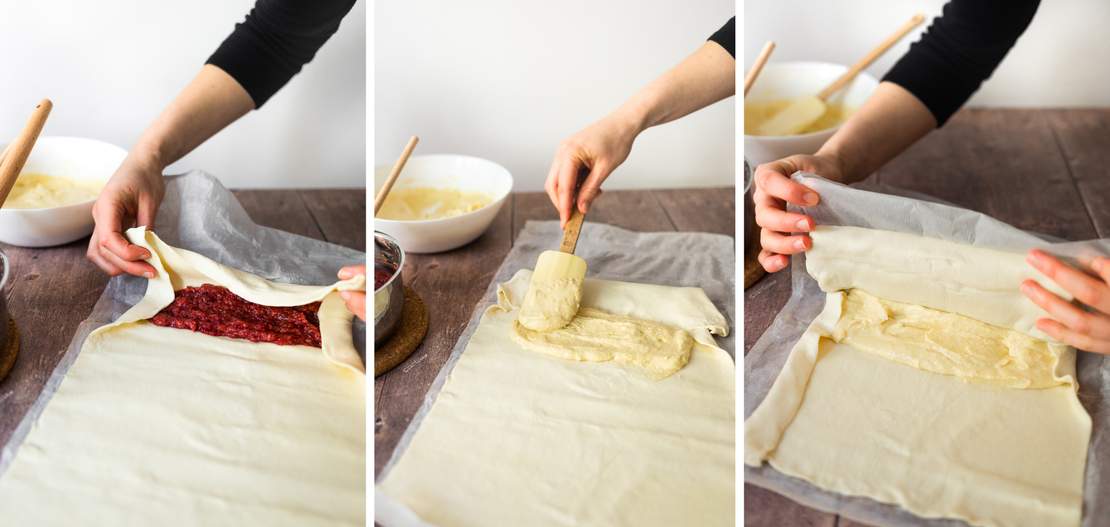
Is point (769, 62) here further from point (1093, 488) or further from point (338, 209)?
point (1093, 488)

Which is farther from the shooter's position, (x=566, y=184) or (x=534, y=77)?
(x=534, y=77)

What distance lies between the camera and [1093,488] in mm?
744

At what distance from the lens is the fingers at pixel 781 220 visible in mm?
938

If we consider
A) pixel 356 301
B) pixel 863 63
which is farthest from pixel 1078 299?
pixel 356 301

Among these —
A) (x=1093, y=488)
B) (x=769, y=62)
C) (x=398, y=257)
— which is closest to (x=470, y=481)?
(x=398, y=257)

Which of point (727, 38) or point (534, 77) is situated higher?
point (727, 38)

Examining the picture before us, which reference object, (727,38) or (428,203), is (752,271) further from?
(428,203)

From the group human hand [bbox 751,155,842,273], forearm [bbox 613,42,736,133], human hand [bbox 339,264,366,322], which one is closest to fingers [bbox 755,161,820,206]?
human hand [bbox 751,155,842,273]

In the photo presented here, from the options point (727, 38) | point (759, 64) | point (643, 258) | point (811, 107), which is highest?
point (727, 38)

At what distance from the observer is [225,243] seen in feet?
3.61

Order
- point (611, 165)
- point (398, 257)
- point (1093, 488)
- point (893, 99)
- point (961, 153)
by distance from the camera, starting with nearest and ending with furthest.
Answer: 1. point (1093, 488)
2. point (398, 257)
3. point (611, 165)
4. point (893, 99)
5. point (961, 153)

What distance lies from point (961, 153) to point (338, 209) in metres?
0.98

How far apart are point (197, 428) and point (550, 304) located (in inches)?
Answer: 15.0

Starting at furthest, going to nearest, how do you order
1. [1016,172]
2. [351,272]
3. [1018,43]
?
1. [1018,43]
2. [1016,172]
3. [351,272]
